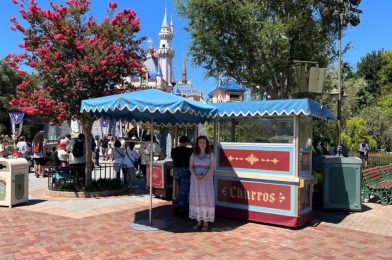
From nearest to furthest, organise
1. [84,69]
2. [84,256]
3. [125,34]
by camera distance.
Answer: [84,256]
[84,69]
[125,34]

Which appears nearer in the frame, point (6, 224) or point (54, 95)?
point (6, 224)

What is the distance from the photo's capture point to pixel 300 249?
573 cm

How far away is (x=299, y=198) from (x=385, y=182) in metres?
4.62

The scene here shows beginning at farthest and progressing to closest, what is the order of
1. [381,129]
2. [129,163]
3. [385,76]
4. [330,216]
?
[385,76] < [381,129] < [129,163] < [330,216]

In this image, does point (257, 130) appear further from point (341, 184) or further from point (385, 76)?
point (385, 76)

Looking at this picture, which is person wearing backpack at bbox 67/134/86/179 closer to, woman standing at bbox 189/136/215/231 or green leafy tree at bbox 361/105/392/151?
woman standing at bbox 189/136/215/231

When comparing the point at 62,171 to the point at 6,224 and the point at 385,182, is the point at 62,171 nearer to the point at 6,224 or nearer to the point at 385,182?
the point at 6,224

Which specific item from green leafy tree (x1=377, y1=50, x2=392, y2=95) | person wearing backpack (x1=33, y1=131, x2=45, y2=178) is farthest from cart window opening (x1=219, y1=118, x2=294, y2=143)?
green leafy tree (x1=377, y1=50, x2=392, y2=95)

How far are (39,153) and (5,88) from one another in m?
30.5

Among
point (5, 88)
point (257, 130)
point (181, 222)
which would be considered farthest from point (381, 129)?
point (5, 88)

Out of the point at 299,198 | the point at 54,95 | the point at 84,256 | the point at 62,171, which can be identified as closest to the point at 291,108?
the point at 299,198

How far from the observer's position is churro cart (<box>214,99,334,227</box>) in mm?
6883

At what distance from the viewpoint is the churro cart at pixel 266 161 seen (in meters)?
6.88

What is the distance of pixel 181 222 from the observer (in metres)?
7.27
